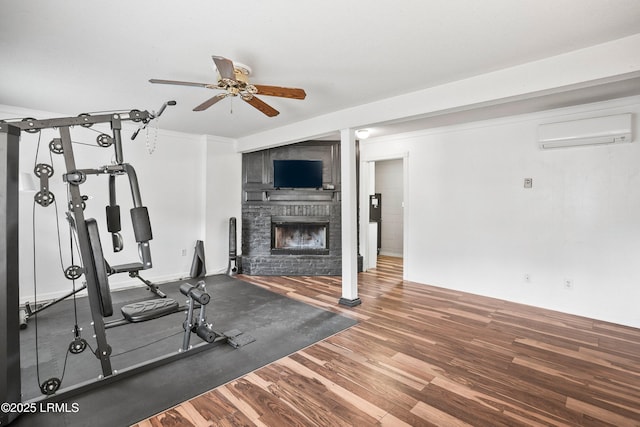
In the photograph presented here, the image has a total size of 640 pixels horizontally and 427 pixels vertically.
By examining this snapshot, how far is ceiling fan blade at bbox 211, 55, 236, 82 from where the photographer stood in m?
2.09

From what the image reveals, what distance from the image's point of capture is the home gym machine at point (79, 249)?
6.12ft

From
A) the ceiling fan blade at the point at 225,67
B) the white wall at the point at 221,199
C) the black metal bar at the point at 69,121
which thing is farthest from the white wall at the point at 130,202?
the ceiling fan blade at the point at 225,67

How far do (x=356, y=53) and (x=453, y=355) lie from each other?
8.80 ft

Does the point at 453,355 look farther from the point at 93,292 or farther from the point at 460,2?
the point at 93,292

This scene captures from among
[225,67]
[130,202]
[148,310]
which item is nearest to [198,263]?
[130,202]

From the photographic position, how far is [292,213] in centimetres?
560

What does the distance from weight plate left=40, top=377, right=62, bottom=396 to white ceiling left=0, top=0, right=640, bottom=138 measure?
237 cm

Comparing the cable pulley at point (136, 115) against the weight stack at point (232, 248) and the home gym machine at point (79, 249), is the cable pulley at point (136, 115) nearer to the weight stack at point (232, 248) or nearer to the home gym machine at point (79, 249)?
the home gym machine at point (79, 249)

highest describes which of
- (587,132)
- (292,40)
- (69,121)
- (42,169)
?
(292,40)

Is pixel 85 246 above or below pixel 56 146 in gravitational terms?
below

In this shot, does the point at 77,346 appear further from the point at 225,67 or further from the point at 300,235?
the point at 300,235

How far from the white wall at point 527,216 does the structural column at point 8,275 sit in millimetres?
4690

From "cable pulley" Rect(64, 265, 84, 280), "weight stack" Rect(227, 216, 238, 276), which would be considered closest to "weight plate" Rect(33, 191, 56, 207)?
"cable pulley" Rect(64, 265, 84, 280)

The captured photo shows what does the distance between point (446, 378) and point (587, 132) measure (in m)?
3.16
